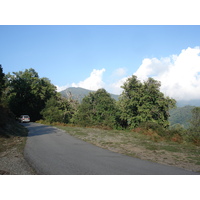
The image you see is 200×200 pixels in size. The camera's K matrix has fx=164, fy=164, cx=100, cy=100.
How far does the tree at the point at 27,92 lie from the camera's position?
44.0m

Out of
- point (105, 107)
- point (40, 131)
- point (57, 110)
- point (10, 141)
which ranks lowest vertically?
point (40, 131)

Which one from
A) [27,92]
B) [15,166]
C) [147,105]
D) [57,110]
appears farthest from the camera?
[27,92]

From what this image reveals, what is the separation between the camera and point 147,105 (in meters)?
26.5

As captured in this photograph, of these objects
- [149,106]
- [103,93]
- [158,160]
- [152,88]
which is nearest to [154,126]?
[149,106]

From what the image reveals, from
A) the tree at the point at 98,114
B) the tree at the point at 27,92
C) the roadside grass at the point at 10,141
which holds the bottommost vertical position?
the roadside grass at the point at 10,141

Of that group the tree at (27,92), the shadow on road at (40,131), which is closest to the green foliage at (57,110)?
the tree at (27,92)

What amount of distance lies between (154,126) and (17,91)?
3807cm

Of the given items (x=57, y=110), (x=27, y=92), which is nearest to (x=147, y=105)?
(x=57, y=110)

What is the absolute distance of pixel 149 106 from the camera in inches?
1045

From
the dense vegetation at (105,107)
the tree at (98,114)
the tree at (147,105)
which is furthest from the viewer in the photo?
the tree at (98,114)

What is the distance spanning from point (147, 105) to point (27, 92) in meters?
33.6

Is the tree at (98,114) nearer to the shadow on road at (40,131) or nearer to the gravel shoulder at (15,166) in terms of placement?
the shadow on road at (40,131)

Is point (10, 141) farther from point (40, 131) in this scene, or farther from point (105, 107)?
point (105, 107)
